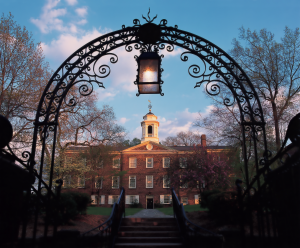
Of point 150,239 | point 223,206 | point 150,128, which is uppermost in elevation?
point 150,128

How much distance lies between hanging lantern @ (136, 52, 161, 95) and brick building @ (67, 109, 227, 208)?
26234mm

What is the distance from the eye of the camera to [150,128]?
3788 cm

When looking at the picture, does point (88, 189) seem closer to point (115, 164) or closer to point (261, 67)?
point (115, 164)

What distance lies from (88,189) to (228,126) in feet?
72.1

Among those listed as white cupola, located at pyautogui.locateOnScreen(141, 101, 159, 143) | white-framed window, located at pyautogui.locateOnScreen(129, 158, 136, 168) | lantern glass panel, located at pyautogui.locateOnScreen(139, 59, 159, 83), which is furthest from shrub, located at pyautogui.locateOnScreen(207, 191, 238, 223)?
white cupola, located at pyautogui.locateOnScreen(141, 101, 159, 143)

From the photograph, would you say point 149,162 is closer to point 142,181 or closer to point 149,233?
point 142,181

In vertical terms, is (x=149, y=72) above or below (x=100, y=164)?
below

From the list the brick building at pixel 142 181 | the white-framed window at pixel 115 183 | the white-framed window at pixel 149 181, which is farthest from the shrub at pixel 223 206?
the white-framed window at pixel 115 183

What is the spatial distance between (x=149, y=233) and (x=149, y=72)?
17.0 feet

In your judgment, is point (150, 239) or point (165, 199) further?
point (165, 199)

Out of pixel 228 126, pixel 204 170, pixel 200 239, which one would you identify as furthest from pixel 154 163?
pixel 200 239

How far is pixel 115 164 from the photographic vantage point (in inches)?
Result: 1209

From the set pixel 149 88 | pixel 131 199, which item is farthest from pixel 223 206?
pixel 131 199

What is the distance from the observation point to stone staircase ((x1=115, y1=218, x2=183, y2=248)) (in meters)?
6.61
